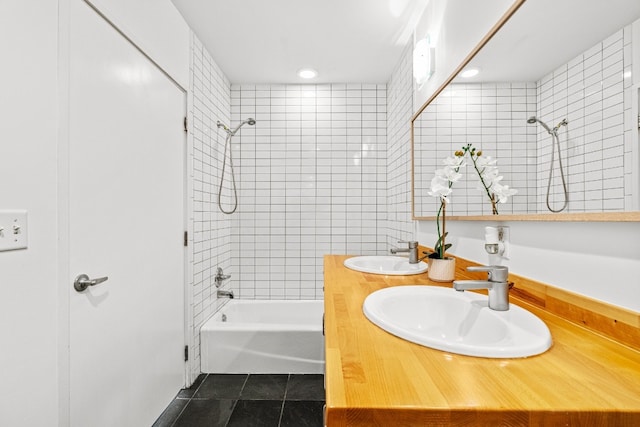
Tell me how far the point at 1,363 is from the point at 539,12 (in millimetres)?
1807

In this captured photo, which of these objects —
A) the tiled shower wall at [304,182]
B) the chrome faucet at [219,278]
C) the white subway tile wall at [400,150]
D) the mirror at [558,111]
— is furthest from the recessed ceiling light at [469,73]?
the chrome faucet at [219,278]

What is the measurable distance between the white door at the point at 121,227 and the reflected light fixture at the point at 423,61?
1473 millimetres

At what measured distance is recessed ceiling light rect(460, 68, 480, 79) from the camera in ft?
4.08

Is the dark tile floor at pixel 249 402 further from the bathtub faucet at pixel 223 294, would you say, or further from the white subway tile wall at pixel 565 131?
the white subway tile wall at pixel 565 131

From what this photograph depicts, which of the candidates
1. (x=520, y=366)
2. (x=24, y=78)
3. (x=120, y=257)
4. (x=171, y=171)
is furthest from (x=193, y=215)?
(x=520, y=366)

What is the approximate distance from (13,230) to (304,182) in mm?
2131

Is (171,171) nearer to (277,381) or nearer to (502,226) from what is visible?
(277,381)

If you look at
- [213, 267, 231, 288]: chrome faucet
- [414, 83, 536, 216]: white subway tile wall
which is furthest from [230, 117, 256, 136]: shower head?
[414, 83, 536, 216]: white subway tile wall

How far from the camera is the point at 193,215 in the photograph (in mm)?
1979

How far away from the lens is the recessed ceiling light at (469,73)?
1243mm

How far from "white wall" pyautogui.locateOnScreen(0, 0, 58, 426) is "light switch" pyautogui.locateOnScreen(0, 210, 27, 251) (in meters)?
0.02

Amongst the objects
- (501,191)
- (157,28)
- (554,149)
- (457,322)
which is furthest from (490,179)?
(157,28)

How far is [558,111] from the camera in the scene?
0.84 metres

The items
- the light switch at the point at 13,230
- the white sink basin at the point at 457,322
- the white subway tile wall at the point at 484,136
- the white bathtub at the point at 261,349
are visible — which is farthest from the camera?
the white bathtub at the point at 261,349
